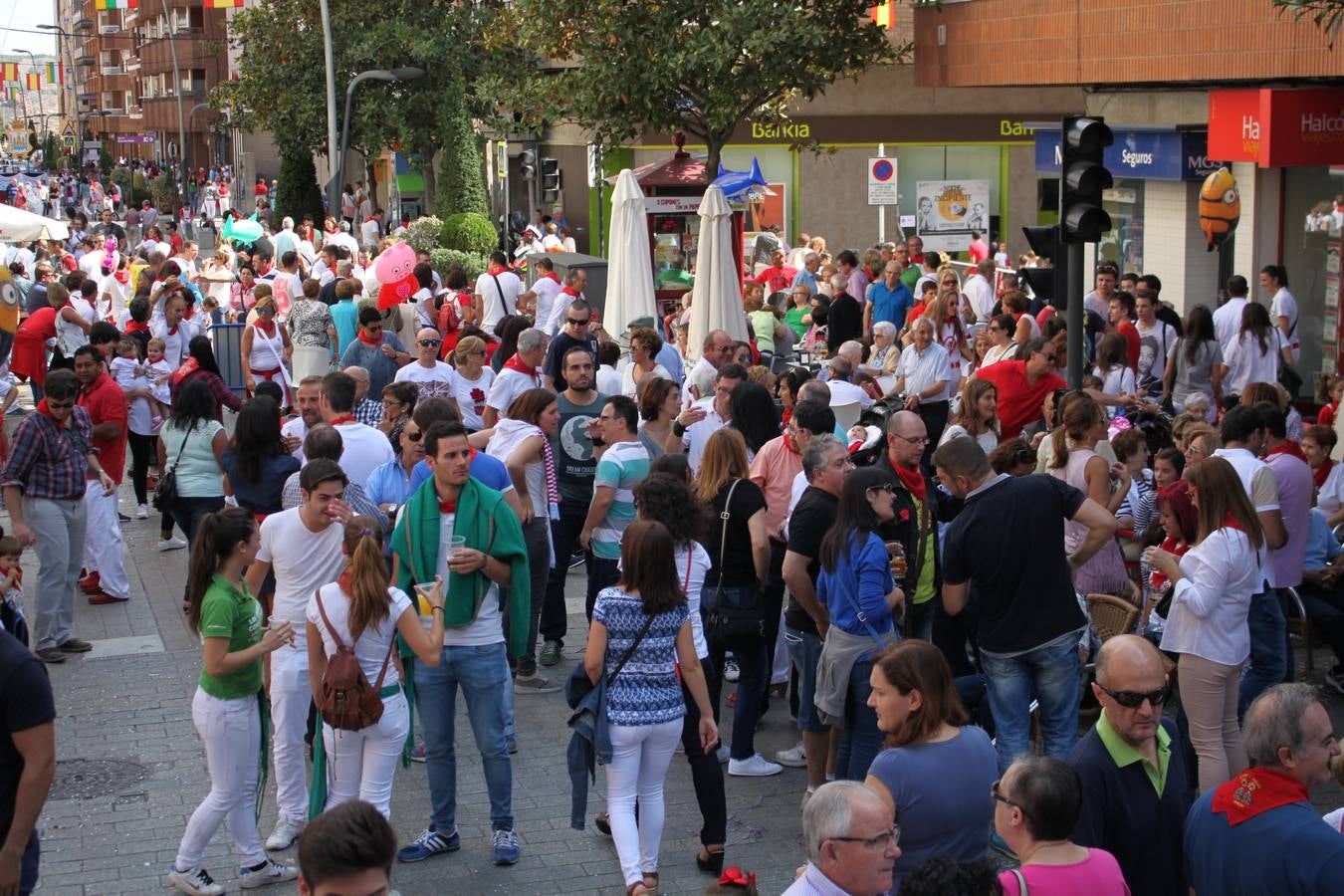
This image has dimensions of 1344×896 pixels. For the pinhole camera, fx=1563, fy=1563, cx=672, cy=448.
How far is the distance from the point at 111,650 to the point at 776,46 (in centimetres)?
1385

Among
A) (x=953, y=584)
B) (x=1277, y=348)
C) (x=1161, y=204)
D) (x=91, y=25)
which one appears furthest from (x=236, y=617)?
(x=91, y=25)

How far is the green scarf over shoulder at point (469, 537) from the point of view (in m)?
6.99

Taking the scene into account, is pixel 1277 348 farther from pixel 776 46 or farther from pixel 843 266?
pixel 776 46

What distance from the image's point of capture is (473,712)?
706 centimetres

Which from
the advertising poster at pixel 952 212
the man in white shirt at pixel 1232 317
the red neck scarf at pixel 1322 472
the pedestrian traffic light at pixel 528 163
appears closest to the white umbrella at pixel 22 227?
the man in white shirt at pixel 1232 317

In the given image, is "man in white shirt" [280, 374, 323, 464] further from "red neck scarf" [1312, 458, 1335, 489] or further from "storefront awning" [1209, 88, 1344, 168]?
"storefront awning" [1209, 88, 1344, 168]

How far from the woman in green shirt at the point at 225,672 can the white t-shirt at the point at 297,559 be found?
425mm

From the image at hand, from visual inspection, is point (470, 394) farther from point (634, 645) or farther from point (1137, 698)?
point (1137, 698)

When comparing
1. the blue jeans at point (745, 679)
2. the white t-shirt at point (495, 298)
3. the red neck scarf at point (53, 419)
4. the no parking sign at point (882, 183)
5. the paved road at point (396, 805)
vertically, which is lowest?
the paved road at point (396, 805)

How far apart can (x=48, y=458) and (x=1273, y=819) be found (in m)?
8.05

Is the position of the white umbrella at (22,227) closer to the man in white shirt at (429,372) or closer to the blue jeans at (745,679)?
the man in white shirt at (429,372)

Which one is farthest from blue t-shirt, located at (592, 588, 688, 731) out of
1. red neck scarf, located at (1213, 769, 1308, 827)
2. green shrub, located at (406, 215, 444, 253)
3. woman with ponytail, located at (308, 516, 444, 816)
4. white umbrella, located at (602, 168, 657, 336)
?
green shrub, located at (406, 215, 444, 253)

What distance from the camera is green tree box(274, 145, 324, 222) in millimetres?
44625

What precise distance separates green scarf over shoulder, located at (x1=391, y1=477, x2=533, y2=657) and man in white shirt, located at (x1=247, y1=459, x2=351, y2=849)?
0.32 m
